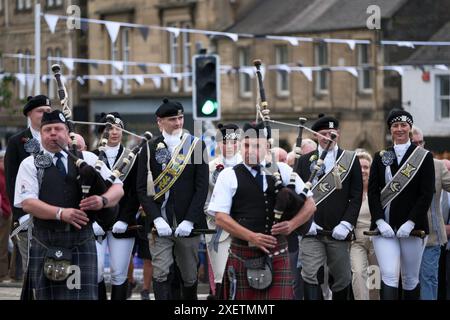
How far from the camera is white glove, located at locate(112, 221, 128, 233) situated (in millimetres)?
13469

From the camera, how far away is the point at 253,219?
10.8 meters

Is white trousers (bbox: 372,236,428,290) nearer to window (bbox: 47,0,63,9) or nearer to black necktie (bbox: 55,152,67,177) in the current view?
black necktie (bbox: 55,152,67,177)

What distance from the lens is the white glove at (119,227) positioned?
530 inches

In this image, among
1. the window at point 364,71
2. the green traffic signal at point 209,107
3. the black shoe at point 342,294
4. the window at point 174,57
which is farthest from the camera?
the window at point 174,57

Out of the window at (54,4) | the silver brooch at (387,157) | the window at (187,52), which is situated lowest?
the silver brooch at (387,157)

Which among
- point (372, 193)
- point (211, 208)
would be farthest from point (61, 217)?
point (372, 193)

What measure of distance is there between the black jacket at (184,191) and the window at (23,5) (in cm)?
4725

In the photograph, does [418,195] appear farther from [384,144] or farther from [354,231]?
[384,144]

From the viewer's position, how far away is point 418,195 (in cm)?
1309

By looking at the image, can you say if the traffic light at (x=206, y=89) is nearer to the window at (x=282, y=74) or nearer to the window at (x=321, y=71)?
the window at (x=321, y=71)

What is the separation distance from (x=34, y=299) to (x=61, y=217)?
2.82ft

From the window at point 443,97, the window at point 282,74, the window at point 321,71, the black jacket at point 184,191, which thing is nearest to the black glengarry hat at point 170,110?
the black jacket at point 184,191

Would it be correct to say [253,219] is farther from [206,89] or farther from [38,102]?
[206,89]

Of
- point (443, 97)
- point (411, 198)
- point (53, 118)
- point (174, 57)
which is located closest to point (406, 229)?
point (411, 198)
